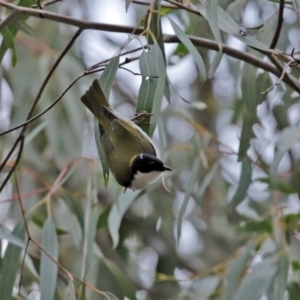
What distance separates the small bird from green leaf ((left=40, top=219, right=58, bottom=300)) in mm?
334

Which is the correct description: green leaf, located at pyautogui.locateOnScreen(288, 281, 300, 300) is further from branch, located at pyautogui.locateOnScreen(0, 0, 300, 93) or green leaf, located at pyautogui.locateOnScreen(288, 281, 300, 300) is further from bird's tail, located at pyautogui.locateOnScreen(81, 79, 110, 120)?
bird's tail, located at pyautogui.locateOnScreen(81, 79, 110, 120)

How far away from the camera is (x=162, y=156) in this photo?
151cm

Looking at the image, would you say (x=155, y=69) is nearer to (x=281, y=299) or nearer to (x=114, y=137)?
(x=114, y=137)

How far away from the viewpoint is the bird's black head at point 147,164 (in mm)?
1411

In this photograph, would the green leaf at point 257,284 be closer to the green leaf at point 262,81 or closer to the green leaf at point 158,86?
the green leaf at point 262,81

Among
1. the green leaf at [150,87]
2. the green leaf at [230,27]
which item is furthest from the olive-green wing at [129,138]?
the green leaf at [230,27]

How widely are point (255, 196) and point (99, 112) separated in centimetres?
186

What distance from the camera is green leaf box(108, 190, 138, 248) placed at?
1950 millimetres

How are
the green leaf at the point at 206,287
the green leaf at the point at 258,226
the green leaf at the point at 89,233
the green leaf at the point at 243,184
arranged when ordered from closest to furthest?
the green leaf at the point at 89,233 → the green leaf at the point at 243,184 → the green leaf at the point at 258,226 → the green leaf at the point at 206,287

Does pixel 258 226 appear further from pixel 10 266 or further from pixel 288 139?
pixel 10 266

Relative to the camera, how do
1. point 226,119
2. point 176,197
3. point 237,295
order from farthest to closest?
point 226,119 < point 176,197 < point 237,295

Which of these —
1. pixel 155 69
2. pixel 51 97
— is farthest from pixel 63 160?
pixel 155 69

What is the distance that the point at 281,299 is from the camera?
1.87 meters

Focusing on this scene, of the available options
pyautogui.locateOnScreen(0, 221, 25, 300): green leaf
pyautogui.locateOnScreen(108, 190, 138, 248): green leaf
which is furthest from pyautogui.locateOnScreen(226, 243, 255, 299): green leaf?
A: pyautogui.locateOnScreen(0, 221, 25, 300): green leaf
